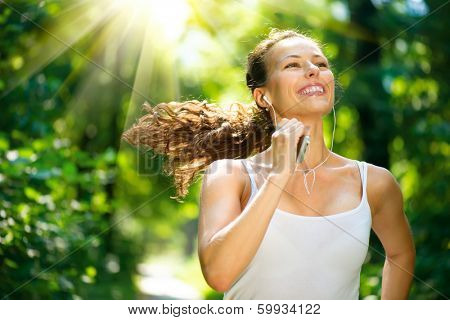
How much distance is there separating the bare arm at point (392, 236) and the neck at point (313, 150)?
24 cm

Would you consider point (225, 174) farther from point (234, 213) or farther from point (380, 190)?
point (380, 190)

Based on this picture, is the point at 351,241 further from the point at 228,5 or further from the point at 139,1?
the point at 228,5

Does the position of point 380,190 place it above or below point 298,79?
below

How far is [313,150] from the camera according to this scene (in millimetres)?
2926

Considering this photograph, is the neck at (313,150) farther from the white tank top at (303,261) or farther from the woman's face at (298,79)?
A: the white tank top at (303,261)

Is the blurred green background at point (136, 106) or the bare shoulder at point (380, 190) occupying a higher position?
the bare shoulder at point (380, 190)

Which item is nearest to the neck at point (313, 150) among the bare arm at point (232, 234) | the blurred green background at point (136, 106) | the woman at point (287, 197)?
the woman at point (287, 197)

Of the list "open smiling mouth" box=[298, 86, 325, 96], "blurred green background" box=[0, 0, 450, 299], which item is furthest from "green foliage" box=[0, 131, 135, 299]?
"open smiling mouth" box=[298, 86, 325, 96]

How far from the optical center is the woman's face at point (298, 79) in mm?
2738

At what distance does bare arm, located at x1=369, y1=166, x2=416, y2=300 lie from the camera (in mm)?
2773

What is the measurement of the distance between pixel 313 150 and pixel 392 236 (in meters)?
0.50

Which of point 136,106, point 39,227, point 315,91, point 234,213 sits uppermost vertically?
point 315,91

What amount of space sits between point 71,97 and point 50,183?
4445 millimetres

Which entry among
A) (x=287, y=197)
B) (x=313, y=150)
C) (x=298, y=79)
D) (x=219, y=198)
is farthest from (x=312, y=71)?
(x=219, y=198)
